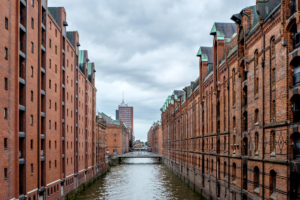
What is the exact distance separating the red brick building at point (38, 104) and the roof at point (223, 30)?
60.1ft

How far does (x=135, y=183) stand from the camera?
64.4m

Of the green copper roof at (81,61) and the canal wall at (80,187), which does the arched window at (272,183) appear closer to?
the canal wall at (80,187)

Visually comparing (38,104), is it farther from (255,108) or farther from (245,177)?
(245,177)

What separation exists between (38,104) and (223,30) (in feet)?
71.3

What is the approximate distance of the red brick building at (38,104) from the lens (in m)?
24.9

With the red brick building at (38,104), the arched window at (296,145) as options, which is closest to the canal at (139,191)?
the red brick building at (38,104)

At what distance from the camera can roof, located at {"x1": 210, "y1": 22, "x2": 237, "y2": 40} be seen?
38.4 meters

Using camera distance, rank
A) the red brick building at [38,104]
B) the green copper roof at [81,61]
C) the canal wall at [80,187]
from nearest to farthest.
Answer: the red brick building at [38,104], the canal wall at [80,187], the green copper roof at [81,61]

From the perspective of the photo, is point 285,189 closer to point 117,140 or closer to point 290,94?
point 290,94

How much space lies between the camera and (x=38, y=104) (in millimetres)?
32656

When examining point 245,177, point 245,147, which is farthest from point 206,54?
point 245,177

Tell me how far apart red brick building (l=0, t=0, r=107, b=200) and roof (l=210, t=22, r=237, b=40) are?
60.1 feet

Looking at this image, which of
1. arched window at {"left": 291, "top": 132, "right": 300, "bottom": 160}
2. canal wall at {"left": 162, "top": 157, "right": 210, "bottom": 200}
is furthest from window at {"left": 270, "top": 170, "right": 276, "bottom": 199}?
canal wall at {"left": 162, "top": 157, "right": 210, "bottom": 200}

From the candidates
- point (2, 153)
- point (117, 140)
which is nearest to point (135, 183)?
point (2, 153)
